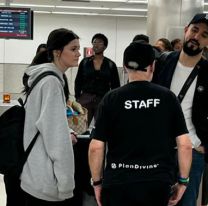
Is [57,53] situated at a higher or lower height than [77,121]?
higher

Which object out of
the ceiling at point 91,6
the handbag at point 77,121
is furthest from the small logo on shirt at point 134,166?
the ceiling at point 91,6

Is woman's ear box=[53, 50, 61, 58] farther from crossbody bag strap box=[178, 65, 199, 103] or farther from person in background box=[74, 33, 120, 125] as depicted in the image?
person in background box=[74, 33, 120, 125]

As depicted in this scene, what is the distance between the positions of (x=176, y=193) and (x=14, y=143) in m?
0.84

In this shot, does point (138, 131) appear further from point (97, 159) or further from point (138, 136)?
point (97, 159)

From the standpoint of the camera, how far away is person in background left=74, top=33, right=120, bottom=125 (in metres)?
5.45

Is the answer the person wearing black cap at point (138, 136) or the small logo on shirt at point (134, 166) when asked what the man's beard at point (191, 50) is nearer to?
the person wearing black cap at point (138, 136)

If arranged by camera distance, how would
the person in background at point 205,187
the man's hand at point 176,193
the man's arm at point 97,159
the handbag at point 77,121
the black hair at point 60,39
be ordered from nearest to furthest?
the man's arm at point 97,159 → the man's hand at point 176,193 → the black hair at point 60,39 → the handbag at point 77,121 → the person in background at point 205,187

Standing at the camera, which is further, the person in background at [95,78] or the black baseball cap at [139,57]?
the person in background at [95,78]

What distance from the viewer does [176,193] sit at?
7.34 feet

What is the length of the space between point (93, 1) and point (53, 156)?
10.7 meters

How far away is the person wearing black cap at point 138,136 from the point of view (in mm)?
1984

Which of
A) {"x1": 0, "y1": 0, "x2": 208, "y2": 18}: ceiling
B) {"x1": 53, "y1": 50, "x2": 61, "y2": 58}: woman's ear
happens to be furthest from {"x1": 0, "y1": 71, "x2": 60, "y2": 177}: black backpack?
{"x1": 0, "y1": 0, "x2": 208, "y2": 18}: ceiling

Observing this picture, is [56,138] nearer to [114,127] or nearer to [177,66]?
[114,127]

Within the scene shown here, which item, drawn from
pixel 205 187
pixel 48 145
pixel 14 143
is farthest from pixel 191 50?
pixel 205 187
